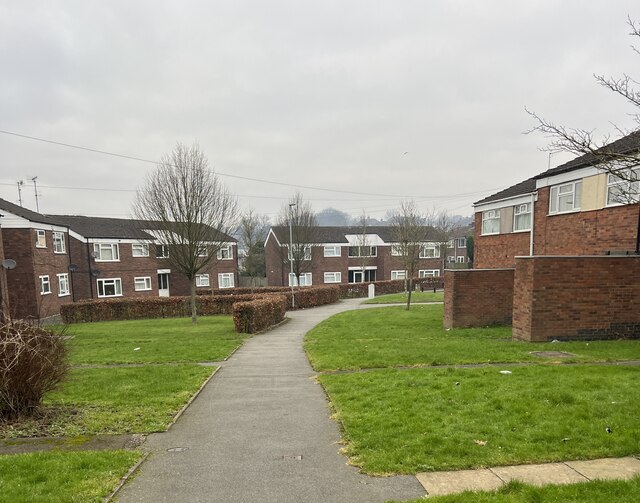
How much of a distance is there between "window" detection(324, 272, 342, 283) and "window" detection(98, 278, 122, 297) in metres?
22.0

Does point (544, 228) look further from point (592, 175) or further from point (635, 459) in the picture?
point (635, 459)

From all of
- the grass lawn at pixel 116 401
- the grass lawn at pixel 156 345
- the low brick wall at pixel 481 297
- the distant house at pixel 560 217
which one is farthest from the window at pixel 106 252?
the low brick wall at pixel 481 297

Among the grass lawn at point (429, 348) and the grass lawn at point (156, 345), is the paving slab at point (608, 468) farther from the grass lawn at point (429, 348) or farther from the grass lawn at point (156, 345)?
the grass lawn at point (156, 345)

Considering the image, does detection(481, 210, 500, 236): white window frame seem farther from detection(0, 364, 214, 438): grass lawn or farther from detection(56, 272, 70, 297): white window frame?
detection(56, 272, 70, 297): white window frame

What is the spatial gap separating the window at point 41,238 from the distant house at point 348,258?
22394mm

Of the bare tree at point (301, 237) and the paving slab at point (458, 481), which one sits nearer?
the paving slab at point (458, 481)

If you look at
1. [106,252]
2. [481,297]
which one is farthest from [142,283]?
[481,297]

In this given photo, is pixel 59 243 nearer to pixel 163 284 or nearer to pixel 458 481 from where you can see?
pixel 163 284

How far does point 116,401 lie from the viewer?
6789 mm

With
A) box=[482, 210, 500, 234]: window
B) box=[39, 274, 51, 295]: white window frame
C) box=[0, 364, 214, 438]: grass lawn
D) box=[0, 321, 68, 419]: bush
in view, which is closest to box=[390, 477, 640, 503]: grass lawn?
box=[0, 364, 214, 438]: grass lawn

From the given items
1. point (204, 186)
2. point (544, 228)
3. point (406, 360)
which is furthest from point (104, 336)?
point (544, 228)

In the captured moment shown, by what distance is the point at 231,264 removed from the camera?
141ft

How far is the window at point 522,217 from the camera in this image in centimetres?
1750

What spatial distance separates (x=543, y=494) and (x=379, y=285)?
36.7 metres
